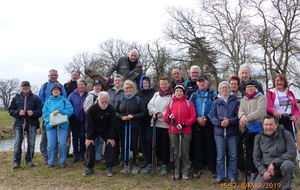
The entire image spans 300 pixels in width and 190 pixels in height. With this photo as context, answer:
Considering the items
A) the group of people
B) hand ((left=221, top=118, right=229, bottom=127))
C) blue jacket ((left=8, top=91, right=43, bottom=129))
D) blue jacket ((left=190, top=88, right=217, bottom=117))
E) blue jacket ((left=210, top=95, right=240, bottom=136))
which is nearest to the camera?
the group of people

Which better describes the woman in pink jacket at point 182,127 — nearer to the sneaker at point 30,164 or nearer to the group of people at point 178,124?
the group of people at point 178,124

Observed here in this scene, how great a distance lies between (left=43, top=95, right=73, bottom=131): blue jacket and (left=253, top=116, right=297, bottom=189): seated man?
445 cm

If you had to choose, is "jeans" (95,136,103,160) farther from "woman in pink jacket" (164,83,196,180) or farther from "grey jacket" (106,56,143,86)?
"woman in pink jacket" (164,83,196,180)

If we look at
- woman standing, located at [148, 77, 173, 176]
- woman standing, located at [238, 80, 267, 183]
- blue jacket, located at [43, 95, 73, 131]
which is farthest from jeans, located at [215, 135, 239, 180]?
blue jacket, located at [43, 95, 73, 131]

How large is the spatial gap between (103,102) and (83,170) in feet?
6.09

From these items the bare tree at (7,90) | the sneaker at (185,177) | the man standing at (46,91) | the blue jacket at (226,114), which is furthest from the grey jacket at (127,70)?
the bare tree at (7,90)

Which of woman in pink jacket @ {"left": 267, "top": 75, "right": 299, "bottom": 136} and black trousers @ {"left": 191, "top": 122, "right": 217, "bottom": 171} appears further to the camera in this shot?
black trousers @ {"left": 191, "top": 122, "right": 217, "bottom": 171}

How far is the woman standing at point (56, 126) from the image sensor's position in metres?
6.42

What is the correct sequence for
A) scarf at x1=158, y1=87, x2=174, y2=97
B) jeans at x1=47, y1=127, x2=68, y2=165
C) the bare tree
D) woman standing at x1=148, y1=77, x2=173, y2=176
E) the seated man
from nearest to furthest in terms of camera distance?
the seated man → woman standing at x1=148, y1=77, x2=173, y2=176 → scarf at x1=158, y1=87, x2=174, y2=97 → jeans at x1=47, y1=127, x2=68, y2=165 → the bare tree

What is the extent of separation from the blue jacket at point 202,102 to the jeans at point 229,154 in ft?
1.94

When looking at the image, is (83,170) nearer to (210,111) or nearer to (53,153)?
(53,153)

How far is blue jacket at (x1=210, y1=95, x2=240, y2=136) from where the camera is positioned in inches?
204

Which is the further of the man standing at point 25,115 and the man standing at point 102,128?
the man standing at point 25,115

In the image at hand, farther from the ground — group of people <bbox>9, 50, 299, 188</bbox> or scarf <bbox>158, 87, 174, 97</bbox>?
scarf <bbox>158, 87, 174, 97</bbox>
